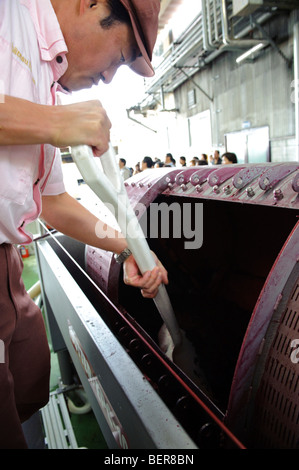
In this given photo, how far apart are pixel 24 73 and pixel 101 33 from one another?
21 centimetres

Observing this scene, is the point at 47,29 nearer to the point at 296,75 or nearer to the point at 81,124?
the point at 81,124

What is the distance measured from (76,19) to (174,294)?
1.36m

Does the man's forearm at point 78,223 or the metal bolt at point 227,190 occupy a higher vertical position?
the metal bolt at point 227,190

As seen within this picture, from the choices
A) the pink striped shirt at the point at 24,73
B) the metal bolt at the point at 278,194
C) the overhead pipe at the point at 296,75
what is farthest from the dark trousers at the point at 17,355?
the overhead pipe at the point at 296,75

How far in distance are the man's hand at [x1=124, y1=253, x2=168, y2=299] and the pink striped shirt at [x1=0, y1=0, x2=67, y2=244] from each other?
13.9 inches

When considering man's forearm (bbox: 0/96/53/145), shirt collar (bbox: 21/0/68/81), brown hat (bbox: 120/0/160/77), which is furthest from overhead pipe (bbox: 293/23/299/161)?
man's forearm (bbox: 0/96/53/145)

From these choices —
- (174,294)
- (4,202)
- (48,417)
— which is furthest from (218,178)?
(48,417)

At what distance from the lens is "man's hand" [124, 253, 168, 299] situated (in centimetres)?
98

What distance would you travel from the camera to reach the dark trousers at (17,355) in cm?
82

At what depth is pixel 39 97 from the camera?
740mm

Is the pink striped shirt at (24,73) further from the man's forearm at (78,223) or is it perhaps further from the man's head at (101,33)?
the man's forearm at (78,223)

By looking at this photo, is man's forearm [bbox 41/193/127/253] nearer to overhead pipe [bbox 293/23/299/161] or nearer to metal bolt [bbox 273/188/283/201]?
metal bolt [bbox 273/188/283/201]

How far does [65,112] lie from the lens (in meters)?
0.63
